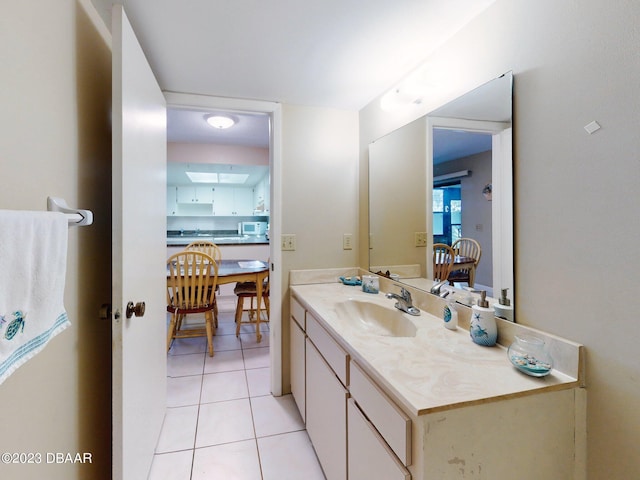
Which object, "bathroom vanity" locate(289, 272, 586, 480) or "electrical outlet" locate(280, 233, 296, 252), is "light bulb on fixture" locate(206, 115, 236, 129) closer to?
"electrical outlet" locate(280, 233, 296, 252)

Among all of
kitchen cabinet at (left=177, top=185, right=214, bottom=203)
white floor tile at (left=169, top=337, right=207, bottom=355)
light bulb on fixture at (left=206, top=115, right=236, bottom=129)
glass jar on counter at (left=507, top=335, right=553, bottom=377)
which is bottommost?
white floor tile at (left=169, top=337, right=207, bottom=355)

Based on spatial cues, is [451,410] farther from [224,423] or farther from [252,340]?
[252,340]

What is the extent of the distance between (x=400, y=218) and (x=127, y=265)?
4.54 ft

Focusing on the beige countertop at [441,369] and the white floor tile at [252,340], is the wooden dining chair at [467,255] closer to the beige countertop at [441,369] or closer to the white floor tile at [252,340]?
the beige countertop at [441,369]

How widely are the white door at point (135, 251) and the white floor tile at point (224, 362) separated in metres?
0.85

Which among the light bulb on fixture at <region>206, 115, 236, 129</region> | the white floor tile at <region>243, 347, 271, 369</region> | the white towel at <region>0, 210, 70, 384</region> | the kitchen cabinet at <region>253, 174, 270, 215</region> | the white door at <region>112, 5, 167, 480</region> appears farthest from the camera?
the kitchen cabinet at <region>253, 174, 270, 215</region>

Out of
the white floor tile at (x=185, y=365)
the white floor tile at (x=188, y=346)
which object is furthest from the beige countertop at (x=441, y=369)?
the white floor tile at (x=188, y=346)

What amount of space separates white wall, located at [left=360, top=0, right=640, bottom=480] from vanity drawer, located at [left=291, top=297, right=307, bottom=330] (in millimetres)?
1095

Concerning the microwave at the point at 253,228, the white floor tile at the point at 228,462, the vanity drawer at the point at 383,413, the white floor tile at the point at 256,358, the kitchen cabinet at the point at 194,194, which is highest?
the kitchen cabinet at the point at 194,194

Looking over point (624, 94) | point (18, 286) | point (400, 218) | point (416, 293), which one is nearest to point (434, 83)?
point (400, 218)

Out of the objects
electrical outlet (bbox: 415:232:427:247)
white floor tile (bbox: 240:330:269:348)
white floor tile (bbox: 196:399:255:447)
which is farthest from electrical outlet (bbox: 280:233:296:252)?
white floor tile (bbox: 240:330:269:348)

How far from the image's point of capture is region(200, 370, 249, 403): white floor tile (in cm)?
213

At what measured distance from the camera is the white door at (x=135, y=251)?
1.07 m

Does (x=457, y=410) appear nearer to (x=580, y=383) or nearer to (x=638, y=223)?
(x=580, y=383)
